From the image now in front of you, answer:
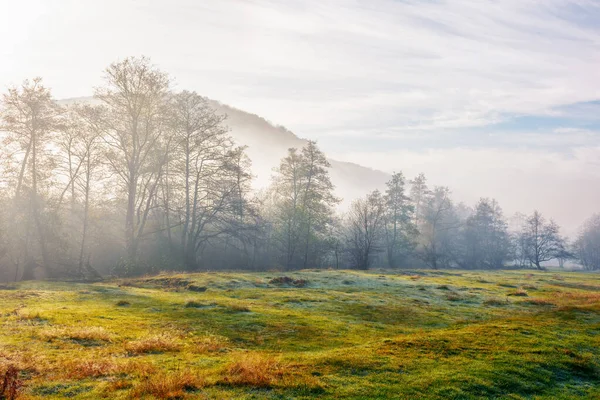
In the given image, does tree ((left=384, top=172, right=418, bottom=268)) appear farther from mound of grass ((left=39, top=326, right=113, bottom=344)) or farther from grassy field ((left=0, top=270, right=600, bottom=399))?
mound of grass ((left=39, top=326, right=113, bottom=344))

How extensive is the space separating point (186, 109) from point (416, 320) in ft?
118

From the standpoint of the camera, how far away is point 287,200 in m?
64.8

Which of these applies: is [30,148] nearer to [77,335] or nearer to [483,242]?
[77,335]

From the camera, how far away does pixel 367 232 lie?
219ft

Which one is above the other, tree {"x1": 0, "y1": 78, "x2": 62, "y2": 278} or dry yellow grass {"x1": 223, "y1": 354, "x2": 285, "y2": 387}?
tree {"x1": 0, "y1": 78, "x2": 62, "y2": 278}

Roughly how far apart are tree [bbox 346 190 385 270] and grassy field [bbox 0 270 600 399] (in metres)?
39.8

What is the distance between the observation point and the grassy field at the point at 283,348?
9.69 m

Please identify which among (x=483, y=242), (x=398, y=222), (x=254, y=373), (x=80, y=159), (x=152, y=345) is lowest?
(x=152, y=345)

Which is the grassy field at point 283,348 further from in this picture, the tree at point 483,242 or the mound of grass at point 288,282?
the tree at point 483,242

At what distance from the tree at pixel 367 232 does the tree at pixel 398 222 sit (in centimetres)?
187

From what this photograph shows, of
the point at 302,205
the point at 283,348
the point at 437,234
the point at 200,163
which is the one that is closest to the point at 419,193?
the point at 437,234

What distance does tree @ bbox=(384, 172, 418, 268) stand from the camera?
82.6 metres

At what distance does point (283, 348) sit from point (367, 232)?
53.9 metres

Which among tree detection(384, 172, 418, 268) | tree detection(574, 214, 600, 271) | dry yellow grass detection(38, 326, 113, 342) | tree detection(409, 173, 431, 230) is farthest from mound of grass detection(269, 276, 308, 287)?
tree detection(574, 214, 600, 271)
